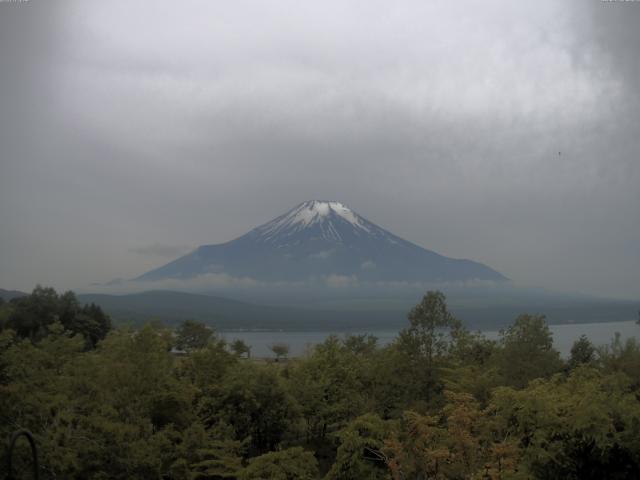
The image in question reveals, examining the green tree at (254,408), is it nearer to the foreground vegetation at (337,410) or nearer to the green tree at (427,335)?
the foreground vegetation at (337,410)

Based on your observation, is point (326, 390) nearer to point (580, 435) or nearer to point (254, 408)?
point (254, 408)

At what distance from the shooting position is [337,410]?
20344 millimetres

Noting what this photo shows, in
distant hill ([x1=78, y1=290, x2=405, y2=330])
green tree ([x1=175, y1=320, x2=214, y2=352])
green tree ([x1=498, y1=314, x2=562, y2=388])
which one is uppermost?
green tree ([x1=498, y1=314, x2=562, y2=388])

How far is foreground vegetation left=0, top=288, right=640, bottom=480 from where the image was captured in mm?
12344

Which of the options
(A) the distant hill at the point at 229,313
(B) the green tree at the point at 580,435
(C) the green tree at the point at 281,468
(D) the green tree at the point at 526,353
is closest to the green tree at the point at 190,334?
(D) the green tree at the point at 526,353

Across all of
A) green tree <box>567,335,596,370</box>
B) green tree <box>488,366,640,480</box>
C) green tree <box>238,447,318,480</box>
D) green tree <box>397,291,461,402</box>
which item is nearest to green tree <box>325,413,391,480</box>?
green tree <box>238,447,318,480</box>

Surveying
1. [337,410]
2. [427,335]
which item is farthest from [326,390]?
[427,335]

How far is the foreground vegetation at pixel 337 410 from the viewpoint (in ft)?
40.5

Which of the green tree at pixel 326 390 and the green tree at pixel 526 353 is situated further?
the green tree at pixel 526 353

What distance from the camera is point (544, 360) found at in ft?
70.8

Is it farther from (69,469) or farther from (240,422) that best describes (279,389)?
(69,469)

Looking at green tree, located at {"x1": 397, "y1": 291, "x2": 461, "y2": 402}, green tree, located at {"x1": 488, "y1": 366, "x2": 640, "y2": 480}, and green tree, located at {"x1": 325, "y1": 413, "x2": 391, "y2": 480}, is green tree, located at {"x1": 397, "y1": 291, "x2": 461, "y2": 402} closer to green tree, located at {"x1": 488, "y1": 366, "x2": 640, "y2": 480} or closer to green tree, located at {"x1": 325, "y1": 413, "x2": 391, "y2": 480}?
green tree, located at {"x1": 325, "y1": 413, "x2": 391, "y2": 480}

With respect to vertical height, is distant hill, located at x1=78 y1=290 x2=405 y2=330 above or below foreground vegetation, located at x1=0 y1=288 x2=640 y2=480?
below

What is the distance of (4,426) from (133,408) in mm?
3305
